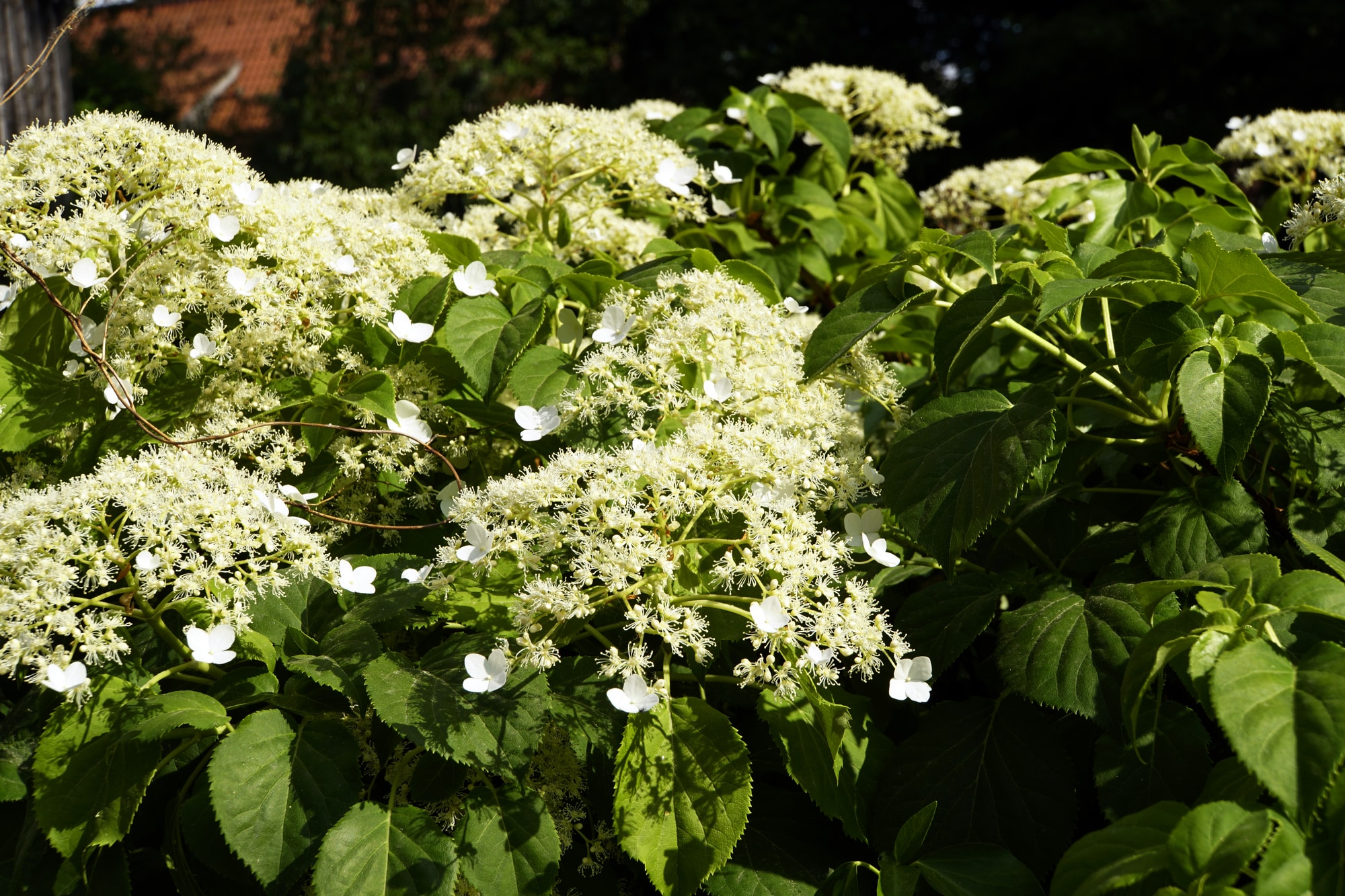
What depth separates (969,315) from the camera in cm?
141

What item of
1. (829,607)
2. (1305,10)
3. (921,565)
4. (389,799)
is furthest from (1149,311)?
(1305,10)

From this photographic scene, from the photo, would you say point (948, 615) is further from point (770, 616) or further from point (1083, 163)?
point (1083, 163)

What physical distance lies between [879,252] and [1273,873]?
1922mm

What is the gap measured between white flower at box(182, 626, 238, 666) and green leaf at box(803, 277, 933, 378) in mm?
868

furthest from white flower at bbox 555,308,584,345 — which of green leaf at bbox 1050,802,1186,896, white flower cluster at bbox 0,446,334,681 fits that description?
green leaf at bbox 1050,802,1186,896

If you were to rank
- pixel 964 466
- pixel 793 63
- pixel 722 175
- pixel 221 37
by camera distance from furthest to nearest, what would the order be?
pixel 221 37 < pixel 793 63 < pixel 722 175 < pixel 964 466

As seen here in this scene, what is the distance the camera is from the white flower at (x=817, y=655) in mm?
1145

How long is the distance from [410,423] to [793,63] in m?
14.0

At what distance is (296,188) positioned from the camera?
195 centimetres

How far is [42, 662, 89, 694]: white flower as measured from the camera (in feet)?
3.70

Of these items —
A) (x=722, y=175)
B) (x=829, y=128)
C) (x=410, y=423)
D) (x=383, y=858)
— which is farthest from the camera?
(x=829, y=128)

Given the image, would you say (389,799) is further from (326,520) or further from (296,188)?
(296,188)

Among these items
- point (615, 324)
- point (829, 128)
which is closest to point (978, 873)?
point (615, 324)

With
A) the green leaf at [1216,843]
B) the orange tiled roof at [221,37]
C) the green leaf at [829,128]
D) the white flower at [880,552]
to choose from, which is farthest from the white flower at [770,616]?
the orange tiled roof at [221,37]
